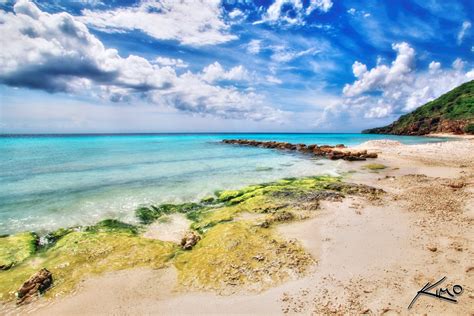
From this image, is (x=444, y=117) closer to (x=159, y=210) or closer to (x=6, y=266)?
(x=159, y=210)

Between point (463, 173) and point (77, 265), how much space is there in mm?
25544

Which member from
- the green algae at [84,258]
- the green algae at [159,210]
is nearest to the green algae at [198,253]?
the green algae at [84,258]

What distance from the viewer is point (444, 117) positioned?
97375mm

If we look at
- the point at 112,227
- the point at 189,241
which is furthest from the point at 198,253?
the point at 112,227

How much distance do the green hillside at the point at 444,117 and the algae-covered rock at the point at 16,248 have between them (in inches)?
4083

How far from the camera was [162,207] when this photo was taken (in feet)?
47.2

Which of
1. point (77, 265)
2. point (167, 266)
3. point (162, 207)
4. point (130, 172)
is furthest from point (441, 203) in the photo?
point (130, 172)

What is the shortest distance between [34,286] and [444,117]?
412ft

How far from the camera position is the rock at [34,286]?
6543mm

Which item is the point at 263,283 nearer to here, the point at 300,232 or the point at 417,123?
the point at 300,232

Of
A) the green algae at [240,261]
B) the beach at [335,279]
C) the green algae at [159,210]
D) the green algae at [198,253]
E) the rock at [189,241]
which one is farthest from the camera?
the green algae at [159,210]
